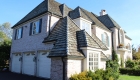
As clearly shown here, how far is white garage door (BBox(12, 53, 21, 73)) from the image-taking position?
59.7 ft

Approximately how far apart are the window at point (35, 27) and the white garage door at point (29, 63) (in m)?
2.94

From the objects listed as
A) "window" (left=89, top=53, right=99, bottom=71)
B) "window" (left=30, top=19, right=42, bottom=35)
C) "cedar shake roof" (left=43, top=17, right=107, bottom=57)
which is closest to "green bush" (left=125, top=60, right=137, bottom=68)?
"window" (left=89, top=53, right=99, bottom=71)

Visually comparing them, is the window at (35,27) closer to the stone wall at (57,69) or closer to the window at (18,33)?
the window at (18,33)

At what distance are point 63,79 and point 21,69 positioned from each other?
10393 millimetres

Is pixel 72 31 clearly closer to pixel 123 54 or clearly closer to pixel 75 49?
pixel 75 49

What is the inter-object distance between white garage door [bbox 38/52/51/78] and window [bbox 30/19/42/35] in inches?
116

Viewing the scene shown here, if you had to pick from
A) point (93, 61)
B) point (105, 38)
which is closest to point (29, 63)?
point (93, 61)

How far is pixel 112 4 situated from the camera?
1313 centimetres

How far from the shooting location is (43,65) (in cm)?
1402

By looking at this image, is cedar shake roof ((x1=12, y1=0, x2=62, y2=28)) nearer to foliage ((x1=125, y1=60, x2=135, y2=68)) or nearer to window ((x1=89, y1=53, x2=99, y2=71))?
window ((x1=89, y1=53, x2=99, y2=71))

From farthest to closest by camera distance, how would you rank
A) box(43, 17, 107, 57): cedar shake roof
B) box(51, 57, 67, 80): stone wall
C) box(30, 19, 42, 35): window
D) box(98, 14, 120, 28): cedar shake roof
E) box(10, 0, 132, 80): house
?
box(98, 14, 120, 28): cedar shake roof → box(30, 19, 42, 35): window → box(10, 0, 132, 80): house → box(43, 17, 107, 57): cedar shake roof → box(51, 57, 67, 80): stone wall

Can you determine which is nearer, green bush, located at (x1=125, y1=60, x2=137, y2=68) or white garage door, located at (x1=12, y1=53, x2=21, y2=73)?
white garage door, located at (x1=12, y1=53, x2=21, y2=73)

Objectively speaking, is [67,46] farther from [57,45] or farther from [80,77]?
[80,77]

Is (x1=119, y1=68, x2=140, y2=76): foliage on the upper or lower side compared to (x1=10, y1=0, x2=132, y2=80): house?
lower
